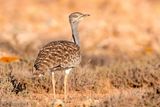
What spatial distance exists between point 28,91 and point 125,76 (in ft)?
6.32

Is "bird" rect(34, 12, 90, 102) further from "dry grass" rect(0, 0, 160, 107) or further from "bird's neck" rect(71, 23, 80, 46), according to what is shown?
"dry grass" rect(0, 0, 160, 107)

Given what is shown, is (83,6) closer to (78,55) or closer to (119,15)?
(119,15)

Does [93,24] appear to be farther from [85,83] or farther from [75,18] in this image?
[75,18]

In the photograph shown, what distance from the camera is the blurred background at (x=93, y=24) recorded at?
24125 mm

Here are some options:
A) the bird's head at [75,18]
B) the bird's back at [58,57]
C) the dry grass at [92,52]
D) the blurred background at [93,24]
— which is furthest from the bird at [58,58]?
the blurred background at [93,24]

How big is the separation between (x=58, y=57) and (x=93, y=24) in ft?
58.7

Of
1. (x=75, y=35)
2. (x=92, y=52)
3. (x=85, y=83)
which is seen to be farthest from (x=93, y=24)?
(x=75, y=35)

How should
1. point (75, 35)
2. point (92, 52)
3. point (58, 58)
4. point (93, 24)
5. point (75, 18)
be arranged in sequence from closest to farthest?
point (58, 58) → point (75, 35) → point (75, 18) → point (92, 52) → point (93, 24)

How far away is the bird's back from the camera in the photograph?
10.8 meters

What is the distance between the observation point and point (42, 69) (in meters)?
10.6

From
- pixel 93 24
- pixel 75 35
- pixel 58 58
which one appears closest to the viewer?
pixel 58 58

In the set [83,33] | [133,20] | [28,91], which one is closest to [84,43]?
[83,33]

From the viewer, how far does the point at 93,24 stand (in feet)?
94.3

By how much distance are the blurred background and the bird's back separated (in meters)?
10.2
